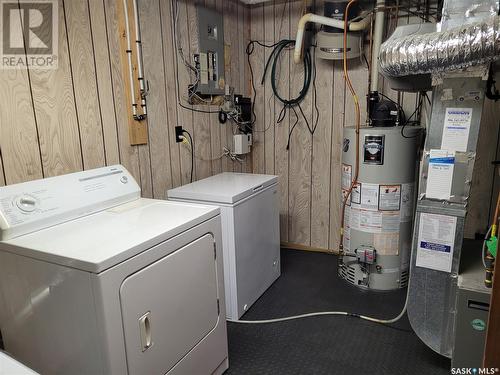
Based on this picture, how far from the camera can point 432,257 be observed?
71.3 inches

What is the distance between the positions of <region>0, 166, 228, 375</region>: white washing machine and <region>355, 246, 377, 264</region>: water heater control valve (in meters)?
1.24

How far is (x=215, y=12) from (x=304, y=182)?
5.28 ft

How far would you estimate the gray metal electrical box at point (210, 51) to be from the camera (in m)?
2.65

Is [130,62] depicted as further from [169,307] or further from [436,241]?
[436,241]

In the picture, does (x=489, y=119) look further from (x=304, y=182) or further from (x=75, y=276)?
(x=75, y=276)

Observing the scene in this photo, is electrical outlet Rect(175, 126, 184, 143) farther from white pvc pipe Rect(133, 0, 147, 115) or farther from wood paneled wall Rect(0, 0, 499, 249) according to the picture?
white pvc pipe Rect(133, 0, 147, 115)

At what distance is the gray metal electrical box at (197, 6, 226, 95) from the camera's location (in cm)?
265

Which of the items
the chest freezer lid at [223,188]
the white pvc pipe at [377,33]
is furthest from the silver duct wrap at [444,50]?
the chest freezer lid at [223,188]

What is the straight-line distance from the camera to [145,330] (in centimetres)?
133

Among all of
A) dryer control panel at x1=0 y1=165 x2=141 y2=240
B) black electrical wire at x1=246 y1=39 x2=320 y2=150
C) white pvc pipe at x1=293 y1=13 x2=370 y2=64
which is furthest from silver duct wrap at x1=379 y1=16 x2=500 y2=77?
dryer control panel at x1=0 y1=165 x2=141 y2=240

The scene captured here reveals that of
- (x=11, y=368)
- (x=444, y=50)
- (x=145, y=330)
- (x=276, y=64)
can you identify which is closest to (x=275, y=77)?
(x=276, y=64)

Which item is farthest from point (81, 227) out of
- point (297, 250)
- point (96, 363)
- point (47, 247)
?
point (297, 250)

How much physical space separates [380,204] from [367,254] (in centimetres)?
37

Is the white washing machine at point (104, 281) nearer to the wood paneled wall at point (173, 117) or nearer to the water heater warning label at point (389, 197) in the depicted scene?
the wood paneled wall at point (173, 117)
